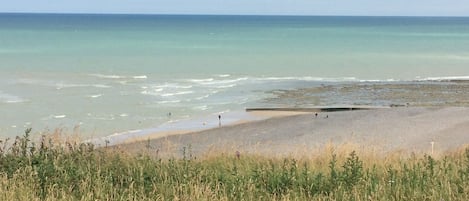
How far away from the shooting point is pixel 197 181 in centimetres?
730

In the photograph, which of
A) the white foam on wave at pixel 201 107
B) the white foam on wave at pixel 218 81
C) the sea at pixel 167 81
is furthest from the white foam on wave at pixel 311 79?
the white foam on wave at pixel 201 107

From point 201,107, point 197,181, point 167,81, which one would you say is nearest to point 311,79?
point 167,81

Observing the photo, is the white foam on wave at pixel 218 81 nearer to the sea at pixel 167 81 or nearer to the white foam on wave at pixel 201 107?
the sea at pixel 167 81

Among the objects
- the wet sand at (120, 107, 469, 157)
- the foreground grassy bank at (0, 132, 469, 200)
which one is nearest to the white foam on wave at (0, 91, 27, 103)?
the wet sand at (120, 107, 469, 157)

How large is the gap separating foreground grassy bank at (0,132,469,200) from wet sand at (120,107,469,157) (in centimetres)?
579

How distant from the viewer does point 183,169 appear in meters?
8.09

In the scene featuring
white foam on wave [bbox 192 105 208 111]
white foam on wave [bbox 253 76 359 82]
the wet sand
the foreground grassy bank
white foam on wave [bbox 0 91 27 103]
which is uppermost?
white foam on wave [bbox 253 76 359 82]

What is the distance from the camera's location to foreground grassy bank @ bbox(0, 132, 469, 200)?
22.3 feet

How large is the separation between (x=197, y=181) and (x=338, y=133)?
11.2 meters

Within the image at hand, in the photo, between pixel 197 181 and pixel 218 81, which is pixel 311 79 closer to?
pixel 218 81

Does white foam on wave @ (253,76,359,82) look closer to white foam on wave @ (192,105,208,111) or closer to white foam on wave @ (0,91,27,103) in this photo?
white foam on wave @ (192,105,208,111)

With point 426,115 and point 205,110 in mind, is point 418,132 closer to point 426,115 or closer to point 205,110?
point 426,115

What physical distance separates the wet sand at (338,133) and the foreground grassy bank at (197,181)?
228 inches

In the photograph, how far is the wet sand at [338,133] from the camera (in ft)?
50.6
